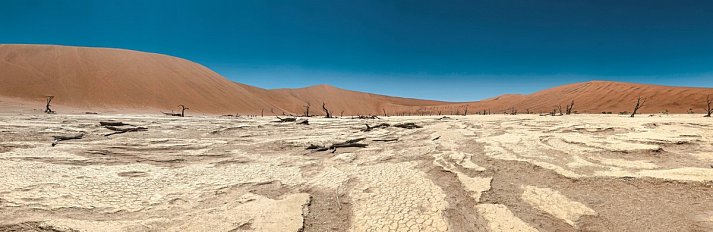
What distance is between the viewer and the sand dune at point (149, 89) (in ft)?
80.4

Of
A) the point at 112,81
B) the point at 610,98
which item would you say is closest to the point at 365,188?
the point at 112,81

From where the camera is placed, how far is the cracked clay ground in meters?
2.53

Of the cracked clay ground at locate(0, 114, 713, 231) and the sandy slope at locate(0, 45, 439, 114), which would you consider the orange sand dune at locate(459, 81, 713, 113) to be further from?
the sandy slope at locate(0, 45, 439, 114)

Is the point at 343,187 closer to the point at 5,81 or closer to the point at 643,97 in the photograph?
the point at 5,81

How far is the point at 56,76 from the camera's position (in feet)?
87.8

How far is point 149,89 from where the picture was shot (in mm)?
29375

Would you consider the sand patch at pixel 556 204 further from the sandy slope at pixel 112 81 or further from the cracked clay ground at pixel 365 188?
Answer: the sandy slope at pixel 112 81

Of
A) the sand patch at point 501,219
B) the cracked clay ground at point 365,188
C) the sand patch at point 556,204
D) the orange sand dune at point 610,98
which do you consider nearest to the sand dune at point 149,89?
the orange sand dune at point 610,98

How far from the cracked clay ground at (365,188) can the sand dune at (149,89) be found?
2322 centimetres

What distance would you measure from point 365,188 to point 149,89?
105ft

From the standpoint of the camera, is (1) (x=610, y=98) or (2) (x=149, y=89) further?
A: (1) (x=610, y=98)

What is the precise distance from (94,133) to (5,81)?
2624cm

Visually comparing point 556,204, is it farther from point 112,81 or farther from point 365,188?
point 112,81

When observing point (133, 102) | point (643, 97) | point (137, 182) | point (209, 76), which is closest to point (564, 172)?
point (137, 182)
